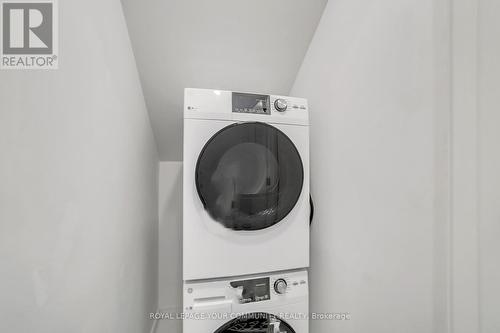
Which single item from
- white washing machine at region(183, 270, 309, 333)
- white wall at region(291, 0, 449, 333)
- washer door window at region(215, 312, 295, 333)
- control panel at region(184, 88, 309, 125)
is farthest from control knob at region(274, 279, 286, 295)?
control panel at region(184, 88, 309, 125)

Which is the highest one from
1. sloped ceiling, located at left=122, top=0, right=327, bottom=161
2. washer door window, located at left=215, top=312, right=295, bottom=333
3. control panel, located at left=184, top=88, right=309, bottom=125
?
sloped ceiling, located at left=122, top=0, right=327, bottom=161

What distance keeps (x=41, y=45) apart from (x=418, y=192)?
1184 millimetres

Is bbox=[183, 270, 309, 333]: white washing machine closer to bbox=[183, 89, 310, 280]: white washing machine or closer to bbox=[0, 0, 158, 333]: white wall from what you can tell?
bbox=[183, 89, 310, 280]: white washing machine

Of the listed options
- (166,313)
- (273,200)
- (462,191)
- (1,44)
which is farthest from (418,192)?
(166,313)

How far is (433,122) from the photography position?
665mm

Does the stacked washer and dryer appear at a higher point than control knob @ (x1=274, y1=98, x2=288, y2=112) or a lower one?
lower

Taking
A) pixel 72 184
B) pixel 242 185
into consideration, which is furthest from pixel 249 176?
pixel 72 184

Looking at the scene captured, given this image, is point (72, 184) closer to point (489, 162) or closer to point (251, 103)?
point (251, 103)

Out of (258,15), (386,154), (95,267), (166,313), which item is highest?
(258,15)

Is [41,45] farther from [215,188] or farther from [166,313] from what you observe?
[166,313]

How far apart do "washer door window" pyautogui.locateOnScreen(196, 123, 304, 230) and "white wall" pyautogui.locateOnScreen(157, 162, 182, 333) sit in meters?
1.04

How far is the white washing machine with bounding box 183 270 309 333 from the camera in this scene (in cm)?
96

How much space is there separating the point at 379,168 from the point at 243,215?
623 mm

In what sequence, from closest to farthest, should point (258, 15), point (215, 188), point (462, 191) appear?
point (462, 191), point (215, 188), point (258, 15)
